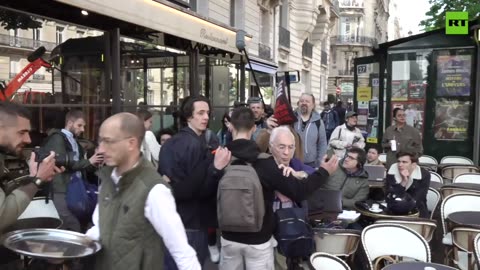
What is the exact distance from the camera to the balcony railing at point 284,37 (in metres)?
23.7

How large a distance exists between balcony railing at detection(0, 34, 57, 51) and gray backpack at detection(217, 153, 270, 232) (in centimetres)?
400

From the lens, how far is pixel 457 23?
931cm

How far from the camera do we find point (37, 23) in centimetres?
600

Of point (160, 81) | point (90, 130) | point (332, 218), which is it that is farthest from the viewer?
point (160, 81)

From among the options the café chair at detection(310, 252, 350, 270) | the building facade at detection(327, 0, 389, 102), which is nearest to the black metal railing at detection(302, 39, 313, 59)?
the café chair at detection(310, 252, 350, 270)

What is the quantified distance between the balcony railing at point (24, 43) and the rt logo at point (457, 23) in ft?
24.5

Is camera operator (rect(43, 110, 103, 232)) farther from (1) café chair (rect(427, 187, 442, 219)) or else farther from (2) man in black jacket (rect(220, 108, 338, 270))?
A: (1) café chair (rect(427, 187, 442, 219))

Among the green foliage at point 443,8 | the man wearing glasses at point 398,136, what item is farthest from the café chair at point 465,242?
the green foliage at point 443,8

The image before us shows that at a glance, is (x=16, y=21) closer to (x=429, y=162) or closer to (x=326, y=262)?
(x=326, y=262)

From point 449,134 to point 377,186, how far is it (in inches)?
181

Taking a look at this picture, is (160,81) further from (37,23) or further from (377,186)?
(377,186)

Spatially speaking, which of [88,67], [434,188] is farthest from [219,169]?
[88,67]

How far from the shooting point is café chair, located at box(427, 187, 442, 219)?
18.6ft

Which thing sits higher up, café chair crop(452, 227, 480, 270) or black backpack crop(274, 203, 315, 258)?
black backpack crop(274, 203, 315, 258)
